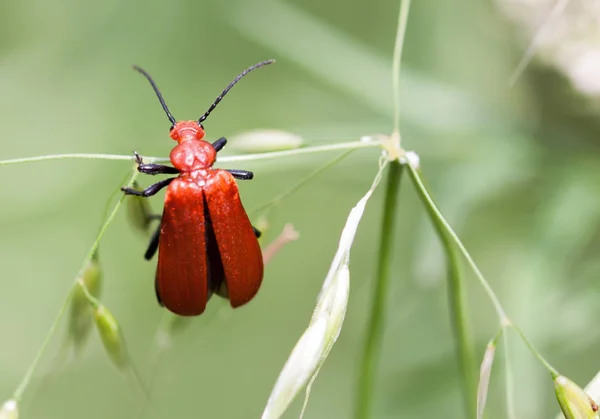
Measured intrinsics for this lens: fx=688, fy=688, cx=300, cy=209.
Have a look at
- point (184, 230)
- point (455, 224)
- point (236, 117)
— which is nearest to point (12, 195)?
point (236, 117)

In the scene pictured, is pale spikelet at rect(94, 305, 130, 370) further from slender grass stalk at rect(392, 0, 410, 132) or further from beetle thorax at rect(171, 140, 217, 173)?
slender grass stalk at rect(392, 0, 410, 132)

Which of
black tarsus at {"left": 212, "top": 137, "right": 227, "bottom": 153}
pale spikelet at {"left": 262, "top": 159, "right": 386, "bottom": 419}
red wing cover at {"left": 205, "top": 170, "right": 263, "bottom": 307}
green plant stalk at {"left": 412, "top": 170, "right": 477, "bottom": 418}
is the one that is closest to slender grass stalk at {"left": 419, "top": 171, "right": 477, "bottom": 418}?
green plant stalk at {"left": 412, "top": 170, "right": 477, "bottom": 418}

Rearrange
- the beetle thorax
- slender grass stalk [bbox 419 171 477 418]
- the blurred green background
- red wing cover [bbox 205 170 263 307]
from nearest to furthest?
slender grass stalk [bbox 419 171 477 418]
red wing cover [bbox 205 170 263 307]
the beetle thorax
the blurred green background

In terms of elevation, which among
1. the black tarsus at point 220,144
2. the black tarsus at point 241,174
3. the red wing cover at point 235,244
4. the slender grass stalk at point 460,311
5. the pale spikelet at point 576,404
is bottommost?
the pale spikelet at point 576,404

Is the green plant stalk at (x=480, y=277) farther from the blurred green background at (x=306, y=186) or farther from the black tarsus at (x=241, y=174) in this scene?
the blurred green background at (x=306, y=186)

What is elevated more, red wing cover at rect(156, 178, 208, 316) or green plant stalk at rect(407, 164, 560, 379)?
red wing cover at rect(156, 178, 208, 316)

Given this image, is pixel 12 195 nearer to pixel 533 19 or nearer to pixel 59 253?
pixel 59 253

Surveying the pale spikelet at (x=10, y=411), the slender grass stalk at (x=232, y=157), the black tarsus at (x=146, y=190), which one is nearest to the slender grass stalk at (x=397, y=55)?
the slender grass stalk at (x=232, y=157)
